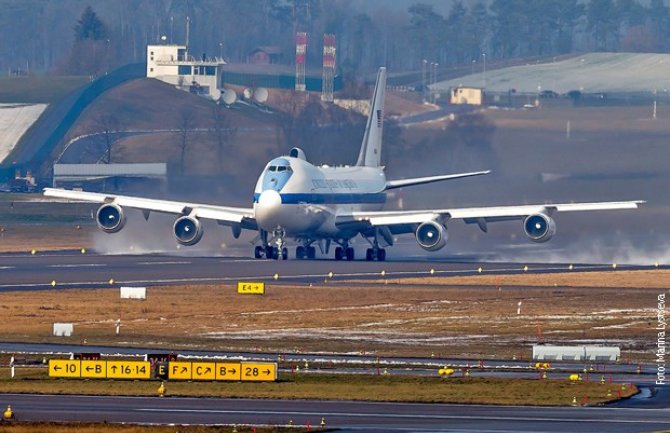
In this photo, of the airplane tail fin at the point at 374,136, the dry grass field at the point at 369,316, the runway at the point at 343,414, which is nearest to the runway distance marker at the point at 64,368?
the runway at the point at 343,414

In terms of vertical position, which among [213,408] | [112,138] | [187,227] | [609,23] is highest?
[609,23]

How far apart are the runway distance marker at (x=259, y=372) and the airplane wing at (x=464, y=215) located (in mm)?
45327

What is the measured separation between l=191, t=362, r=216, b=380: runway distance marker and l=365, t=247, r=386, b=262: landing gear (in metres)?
48.7

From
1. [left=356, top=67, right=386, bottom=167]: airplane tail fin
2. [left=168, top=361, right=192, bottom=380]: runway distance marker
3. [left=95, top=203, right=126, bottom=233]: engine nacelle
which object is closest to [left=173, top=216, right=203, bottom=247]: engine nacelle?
[left=95, top=203, right=126, bottom=233]: engine nacelle

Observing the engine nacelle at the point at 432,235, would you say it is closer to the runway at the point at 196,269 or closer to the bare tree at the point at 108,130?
the runway at the point at 196,269

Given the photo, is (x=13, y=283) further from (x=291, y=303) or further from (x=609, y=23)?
(x=609, y=23)

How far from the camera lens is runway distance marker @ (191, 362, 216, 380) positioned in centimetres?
4934

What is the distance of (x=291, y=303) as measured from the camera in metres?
73.4

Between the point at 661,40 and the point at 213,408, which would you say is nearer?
the point at 213,408

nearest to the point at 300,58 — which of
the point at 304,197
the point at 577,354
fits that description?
the point at 304,197

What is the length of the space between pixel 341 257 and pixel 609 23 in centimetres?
7752

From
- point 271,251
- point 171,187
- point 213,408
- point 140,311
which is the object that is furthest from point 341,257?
point 213,408

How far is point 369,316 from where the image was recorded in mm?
69000

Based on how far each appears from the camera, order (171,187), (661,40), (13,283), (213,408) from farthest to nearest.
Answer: (661,40) < (171,187) < (13,283) < (213,408)
